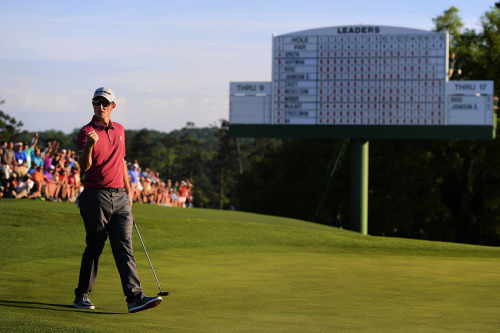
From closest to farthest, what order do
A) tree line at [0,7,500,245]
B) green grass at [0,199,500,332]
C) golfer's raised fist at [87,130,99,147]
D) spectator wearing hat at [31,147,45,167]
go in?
green grass at [0,199,500,332] < golfer's raised fist at [87,130,99,147] < spectator wearing hat at [31,147,45,167] < tree line at [0,7,500,245]

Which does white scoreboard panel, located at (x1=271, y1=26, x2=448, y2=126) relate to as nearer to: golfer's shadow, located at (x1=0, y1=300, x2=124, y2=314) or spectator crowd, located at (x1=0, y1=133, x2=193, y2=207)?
spectator crowd, located at (x1=0, y1=133, x2=193, y2=207)

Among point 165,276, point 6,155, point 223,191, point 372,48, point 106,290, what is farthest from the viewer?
point 223,191

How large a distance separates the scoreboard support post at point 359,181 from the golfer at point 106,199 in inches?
940

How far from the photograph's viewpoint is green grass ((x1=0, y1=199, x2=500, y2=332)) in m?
→ 6.63

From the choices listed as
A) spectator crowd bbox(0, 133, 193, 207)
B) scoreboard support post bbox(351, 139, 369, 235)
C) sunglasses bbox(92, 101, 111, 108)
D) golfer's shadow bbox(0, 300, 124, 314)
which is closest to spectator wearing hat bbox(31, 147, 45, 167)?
spectator crowd bbox(0, 133, 193, 207)

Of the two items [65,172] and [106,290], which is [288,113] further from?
[106,290]

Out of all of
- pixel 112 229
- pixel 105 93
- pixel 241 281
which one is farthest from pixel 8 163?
pixel 105 93

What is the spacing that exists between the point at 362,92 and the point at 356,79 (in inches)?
21.5

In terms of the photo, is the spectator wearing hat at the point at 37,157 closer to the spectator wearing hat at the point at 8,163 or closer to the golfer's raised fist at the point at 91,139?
the spectator wearing hat at the point at 8,163

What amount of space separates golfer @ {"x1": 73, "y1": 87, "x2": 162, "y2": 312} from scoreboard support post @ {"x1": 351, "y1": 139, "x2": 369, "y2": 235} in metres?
23.9

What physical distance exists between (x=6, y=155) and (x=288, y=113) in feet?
36.3

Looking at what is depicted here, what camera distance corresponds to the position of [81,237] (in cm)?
1691

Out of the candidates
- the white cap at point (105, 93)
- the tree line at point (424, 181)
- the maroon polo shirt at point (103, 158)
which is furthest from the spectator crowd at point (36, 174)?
the tree line at point (424, 181)

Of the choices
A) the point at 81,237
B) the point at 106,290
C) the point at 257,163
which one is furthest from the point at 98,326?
the point at 257,163
